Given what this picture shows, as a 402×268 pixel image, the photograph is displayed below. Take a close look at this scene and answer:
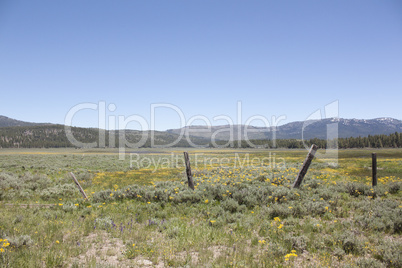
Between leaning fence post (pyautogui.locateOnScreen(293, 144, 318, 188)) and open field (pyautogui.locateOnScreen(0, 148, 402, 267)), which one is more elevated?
leaning fence post (pyautogui.locateOnScreen(293, 144, 318, 188))

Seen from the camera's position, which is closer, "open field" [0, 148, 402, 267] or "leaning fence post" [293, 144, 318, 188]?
"open field" [0, 148, 402, 267]

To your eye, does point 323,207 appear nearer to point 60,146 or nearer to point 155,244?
point 155,244

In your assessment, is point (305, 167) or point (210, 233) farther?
point (305, 167)

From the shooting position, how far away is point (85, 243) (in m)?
6.03

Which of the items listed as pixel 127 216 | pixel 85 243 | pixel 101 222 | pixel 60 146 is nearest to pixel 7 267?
pixel 85 243

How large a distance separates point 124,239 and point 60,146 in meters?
200

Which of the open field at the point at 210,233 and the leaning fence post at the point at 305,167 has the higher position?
the leaning fence post at the point at 305,167

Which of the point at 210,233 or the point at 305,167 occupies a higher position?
the point at 305,167

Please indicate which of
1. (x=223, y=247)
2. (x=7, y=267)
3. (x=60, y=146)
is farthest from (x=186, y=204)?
(x=60, y=146)

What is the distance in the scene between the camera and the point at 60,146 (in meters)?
172

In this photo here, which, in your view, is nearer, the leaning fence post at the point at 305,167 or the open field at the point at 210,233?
the open field at the point at 210,233

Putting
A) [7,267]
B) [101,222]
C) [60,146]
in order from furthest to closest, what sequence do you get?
[60,146] < [101,222] < [7,267]

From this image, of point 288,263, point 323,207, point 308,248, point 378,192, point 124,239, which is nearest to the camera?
point 288,263

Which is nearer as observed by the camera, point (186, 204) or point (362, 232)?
point (362, 232)
